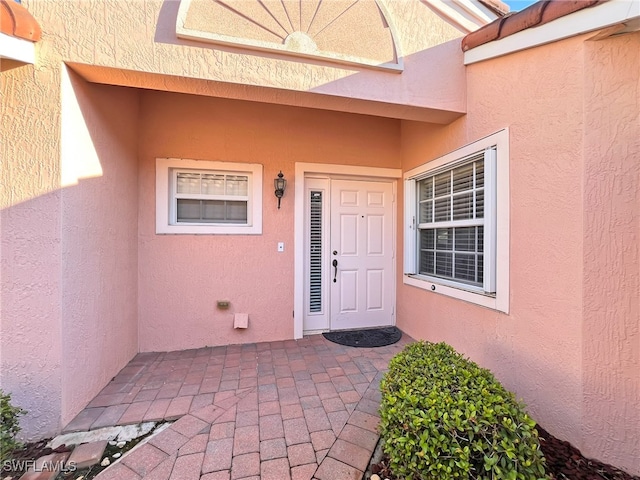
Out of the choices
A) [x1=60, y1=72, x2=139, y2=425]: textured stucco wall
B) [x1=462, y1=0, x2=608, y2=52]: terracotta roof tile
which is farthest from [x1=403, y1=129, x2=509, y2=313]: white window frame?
[x1=60, y1=72, x2=139, y2=425]: textured stucco wall

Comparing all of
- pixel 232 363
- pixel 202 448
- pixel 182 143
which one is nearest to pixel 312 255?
pixel 232 363

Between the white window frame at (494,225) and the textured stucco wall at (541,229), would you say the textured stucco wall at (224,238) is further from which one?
the textured stucco wall at (541,229)

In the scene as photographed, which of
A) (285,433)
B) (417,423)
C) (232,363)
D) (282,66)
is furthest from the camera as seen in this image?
(232,363)

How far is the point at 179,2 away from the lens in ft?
7.23

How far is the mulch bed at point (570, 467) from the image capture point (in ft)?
5.56

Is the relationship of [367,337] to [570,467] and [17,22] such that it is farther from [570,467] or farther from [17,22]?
[17,22]

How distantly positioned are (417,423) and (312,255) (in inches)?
110

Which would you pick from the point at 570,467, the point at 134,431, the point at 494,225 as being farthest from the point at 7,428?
the point at 494,225

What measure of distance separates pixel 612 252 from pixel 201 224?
3956 millimetres

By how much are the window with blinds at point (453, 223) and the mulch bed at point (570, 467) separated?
137 cm

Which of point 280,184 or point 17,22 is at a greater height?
point 17,22

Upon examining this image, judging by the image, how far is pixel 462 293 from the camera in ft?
9.57

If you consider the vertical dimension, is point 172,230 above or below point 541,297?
above

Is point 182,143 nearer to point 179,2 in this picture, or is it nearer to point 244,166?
point 244,166
